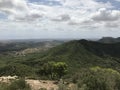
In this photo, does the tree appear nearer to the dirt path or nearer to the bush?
the dirt path

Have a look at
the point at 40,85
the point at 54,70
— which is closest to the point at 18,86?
the point at 40,85

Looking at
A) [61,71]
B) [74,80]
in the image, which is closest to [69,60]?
[61,71]

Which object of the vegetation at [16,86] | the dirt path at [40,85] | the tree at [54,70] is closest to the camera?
the vegetation at [16,86]

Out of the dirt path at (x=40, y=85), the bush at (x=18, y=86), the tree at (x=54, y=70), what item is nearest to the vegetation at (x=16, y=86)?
the bush at (x=18, y=86)

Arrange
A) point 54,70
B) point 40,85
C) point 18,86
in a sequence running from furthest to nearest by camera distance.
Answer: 1. point 54,70
2. point 40,85
3. point 18,86

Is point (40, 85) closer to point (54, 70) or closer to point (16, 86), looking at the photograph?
point (16, 86)

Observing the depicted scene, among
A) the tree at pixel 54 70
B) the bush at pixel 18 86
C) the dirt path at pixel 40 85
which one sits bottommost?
the tree at pixel 54 70

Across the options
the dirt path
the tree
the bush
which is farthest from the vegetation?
the tree

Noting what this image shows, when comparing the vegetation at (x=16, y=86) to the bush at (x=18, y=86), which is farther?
the bush at (x=18, y=86)

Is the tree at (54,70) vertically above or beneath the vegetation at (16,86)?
beneath

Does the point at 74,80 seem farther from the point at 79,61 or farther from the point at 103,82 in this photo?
the point at 79,61

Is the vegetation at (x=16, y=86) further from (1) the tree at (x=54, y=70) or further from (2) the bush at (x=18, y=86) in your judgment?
(1) the tree at (x=54, y=70)

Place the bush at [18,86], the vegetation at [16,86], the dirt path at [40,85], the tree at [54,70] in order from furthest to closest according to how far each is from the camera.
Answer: the tree at [54,70]
the dirt path at [40,85]
the bush at [18,86]
the vegetation at [16,86]

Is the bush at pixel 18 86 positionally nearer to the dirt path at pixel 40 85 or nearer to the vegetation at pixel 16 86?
the vegetation at pixel 16 86
